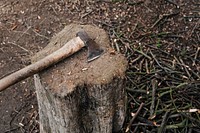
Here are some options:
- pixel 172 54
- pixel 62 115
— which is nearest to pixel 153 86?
pixel 172 54

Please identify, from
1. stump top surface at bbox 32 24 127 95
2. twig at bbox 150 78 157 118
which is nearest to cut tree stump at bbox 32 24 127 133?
stump top surface at bbox 32 24 127 95

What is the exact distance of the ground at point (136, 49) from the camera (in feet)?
11.2

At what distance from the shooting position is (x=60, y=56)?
280 centimetres

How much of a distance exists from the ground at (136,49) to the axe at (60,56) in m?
0.84

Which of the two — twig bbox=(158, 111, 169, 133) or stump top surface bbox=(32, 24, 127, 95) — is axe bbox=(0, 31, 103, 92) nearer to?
stump top surface bbox=(32, 24, 127, 95)

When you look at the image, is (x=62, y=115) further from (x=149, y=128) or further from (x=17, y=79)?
(x=149, y=128)

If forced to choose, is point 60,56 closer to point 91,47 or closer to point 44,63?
point 44,63

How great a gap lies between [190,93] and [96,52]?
3.91 ft

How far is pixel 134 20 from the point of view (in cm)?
461

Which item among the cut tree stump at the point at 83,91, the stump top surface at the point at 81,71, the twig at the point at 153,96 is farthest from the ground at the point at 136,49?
the stump top surface at the point at 81,71

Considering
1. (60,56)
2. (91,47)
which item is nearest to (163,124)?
(91,47)

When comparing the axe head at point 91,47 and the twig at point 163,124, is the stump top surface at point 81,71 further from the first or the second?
the twig at point 163,124

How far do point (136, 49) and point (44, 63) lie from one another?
1630 millimetres

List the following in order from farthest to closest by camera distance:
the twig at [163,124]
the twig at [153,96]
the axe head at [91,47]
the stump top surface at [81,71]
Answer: the twig at [153,96], the twig at [163,124], the axe head at [91,47], the stump top surface at [81,71]
